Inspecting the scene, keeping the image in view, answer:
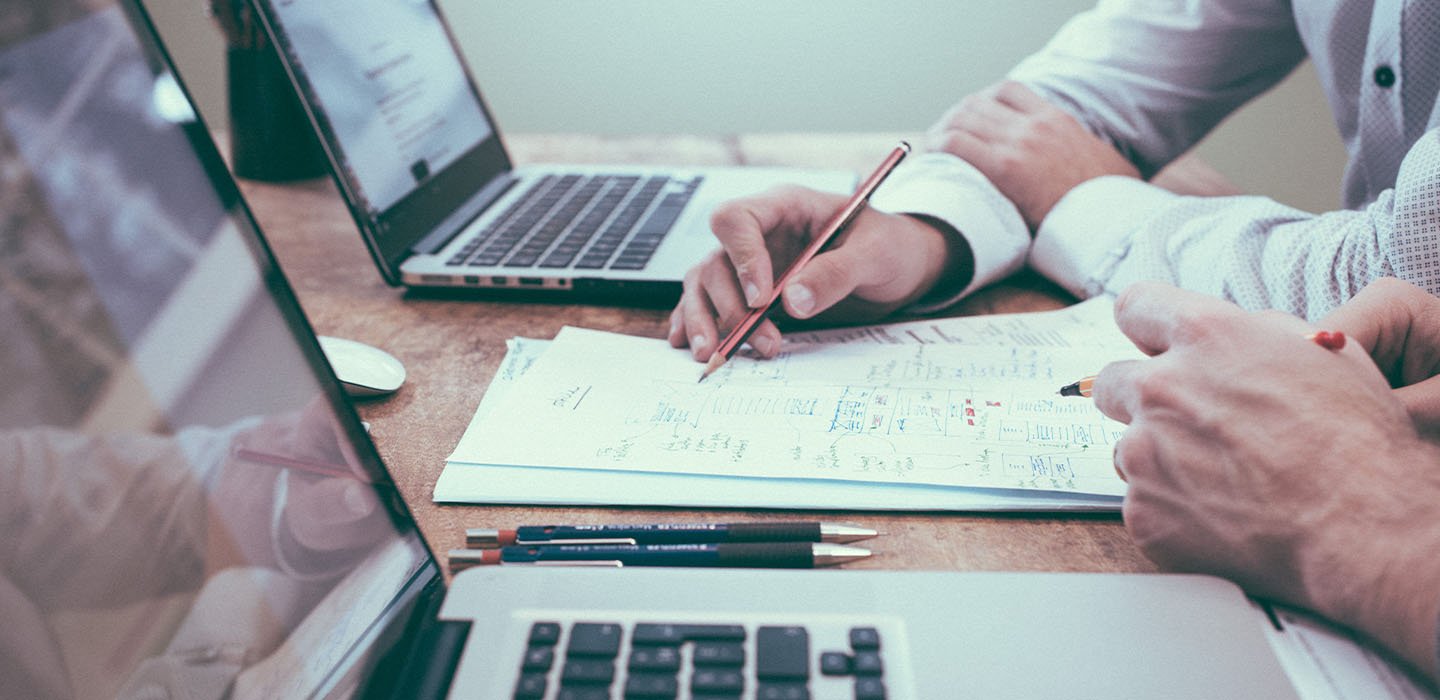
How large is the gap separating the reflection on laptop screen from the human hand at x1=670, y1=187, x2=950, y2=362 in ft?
0.94

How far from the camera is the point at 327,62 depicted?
2.35ft

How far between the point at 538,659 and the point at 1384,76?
2.85 feet

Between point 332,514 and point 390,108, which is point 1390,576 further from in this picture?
point 390,108

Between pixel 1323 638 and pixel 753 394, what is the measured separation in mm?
308

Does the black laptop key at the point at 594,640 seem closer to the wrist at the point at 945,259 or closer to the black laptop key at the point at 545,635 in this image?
the black laptop key at the point at 545,635

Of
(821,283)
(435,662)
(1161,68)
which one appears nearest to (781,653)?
(435,662)

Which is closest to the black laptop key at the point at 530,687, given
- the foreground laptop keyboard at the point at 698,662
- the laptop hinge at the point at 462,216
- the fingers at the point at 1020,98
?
the foreground laptop keyboard at the point at 698,662

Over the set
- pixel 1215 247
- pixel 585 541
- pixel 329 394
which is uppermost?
pixel 329 394

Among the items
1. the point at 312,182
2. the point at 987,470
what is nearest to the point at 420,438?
the point at 987,470

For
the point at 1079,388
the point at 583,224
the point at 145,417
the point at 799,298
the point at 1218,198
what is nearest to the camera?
the point at 145,417

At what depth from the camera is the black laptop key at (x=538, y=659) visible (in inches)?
12.6

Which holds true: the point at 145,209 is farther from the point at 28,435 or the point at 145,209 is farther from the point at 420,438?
the point at 420,438

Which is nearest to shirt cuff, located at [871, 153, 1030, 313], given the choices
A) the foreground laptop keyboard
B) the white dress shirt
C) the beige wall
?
the white dress shirt

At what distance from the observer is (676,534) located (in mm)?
415
